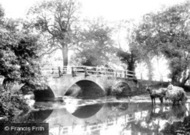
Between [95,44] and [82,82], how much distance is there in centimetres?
946

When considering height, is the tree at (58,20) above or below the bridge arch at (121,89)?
above

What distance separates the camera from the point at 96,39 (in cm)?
3534

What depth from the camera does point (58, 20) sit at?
3362 cm

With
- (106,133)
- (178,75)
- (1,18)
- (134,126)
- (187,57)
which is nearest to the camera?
(106,133)

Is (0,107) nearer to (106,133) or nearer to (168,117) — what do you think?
(106,133)

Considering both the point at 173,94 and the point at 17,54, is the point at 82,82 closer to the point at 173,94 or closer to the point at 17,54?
the point at 173,94

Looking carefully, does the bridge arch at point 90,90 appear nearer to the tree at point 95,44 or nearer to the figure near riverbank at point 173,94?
the tree at point 95,44

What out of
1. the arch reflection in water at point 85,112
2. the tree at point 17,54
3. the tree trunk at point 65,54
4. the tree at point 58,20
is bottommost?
the arch reflection in water at point 85,112

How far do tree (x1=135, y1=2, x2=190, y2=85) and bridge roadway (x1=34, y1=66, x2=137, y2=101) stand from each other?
5705 millimetres

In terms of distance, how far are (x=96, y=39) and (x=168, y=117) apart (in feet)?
77.5

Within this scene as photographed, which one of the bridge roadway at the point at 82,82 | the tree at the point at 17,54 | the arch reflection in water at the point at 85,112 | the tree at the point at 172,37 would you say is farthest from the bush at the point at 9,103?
the tree at the point at 172,37

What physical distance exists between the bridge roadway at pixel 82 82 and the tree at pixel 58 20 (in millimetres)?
6478

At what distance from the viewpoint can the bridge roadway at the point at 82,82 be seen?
71.8 feet

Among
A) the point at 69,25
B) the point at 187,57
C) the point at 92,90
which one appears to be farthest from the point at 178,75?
the point at 69,25
